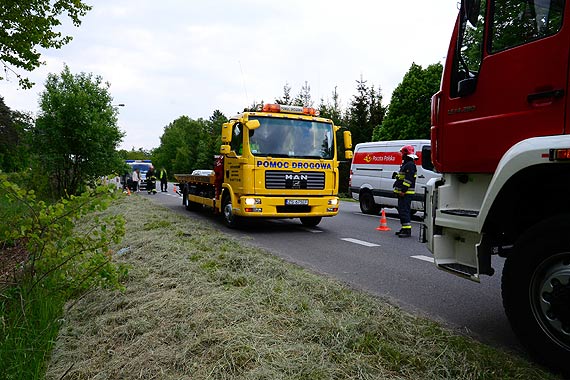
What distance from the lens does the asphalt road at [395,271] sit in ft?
13.9

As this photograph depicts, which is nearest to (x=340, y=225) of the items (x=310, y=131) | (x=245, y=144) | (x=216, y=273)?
(x=310, y=131)

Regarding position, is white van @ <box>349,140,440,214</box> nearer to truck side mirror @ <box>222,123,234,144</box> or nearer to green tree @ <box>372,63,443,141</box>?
truck side mirror @ <box>222,123,234,144</box>

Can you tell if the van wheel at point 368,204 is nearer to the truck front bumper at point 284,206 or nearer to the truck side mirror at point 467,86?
the truck front bumper at point 284,206

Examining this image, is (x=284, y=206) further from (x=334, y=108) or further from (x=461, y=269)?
(x=334, y=108)

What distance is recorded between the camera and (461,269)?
3.62 m

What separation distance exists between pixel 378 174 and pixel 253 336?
11.5 m

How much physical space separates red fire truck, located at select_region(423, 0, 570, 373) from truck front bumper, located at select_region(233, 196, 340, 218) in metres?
5.55

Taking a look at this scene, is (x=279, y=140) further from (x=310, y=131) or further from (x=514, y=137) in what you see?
(x=514, y=137)

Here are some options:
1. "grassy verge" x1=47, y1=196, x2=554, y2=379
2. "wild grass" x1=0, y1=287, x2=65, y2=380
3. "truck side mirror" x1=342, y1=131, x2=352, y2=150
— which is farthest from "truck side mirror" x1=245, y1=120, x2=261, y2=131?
"wild grass" x1=0, y1=287, x2=65, y2=380

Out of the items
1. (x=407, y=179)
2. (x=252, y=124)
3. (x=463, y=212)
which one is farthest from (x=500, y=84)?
(x=252, y=124)

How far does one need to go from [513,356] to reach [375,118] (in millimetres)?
35413

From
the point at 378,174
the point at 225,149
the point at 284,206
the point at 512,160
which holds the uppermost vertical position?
the point at 225,149

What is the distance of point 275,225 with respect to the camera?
11547 mm

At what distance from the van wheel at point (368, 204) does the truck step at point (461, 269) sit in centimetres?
1076
